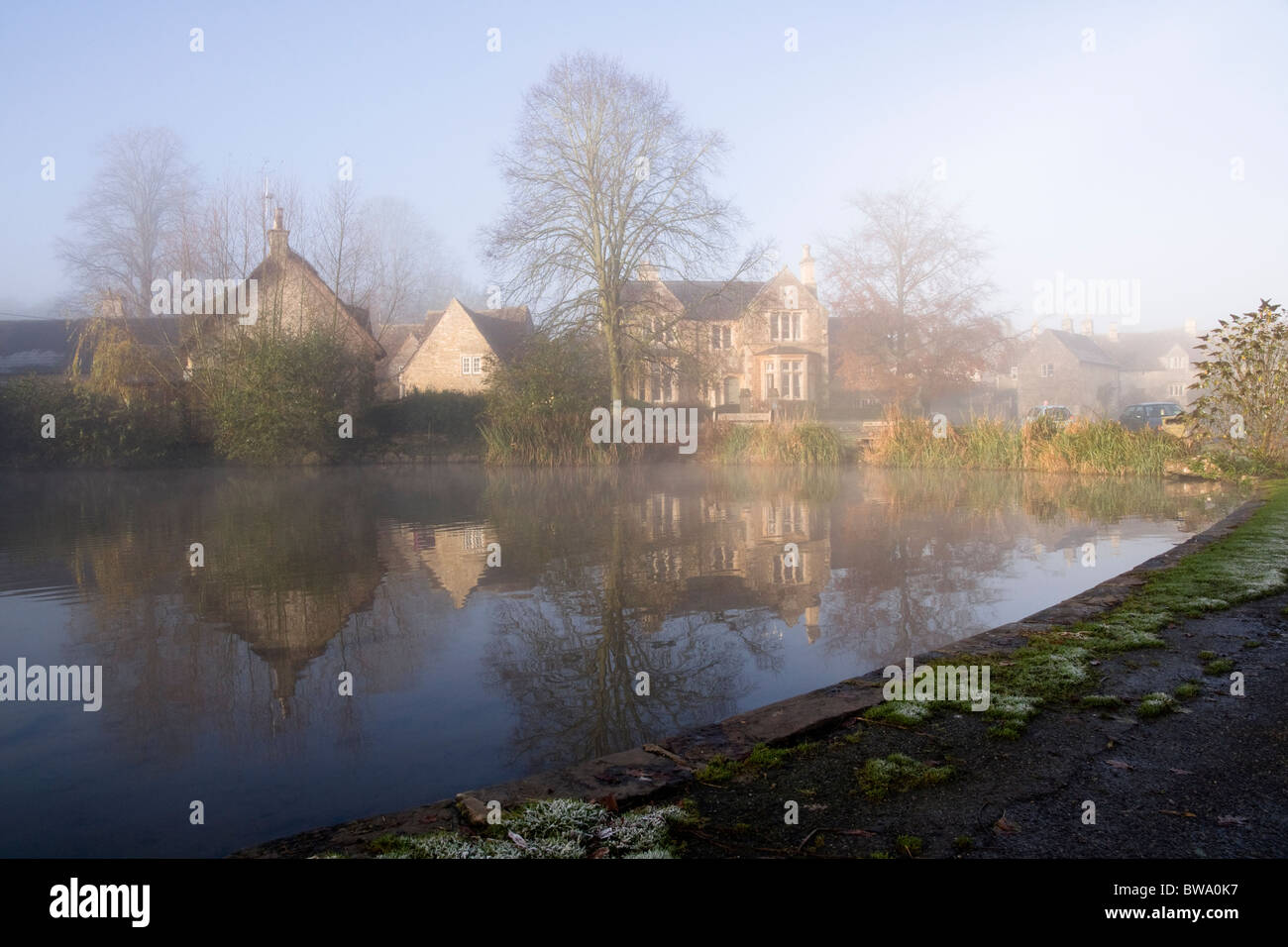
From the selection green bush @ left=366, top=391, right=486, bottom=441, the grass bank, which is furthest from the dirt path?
green bush @ left=366, top=391, right=486, bottom=441

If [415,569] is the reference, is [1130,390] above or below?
above

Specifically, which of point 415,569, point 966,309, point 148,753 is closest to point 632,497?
point 415,569

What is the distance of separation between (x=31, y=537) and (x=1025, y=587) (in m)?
11.6

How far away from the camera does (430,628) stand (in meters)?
5.98

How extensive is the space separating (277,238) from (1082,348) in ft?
179

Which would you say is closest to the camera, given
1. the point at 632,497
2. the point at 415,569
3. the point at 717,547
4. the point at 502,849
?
the point at 502,849

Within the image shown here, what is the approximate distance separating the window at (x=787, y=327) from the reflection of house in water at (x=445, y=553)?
38.3 meters

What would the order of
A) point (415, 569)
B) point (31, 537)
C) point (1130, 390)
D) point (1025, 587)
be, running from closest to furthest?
point (1025, 587) < point (415, 569) < point (31, 537) < point (1130, 390)

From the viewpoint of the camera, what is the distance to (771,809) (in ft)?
9.09

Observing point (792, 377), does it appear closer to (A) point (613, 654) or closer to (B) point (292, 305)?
(B) point (292, 305)

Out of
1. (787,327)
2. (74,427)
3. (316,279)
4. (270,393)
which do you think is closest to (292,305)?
(316,279)
